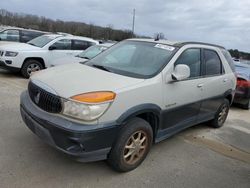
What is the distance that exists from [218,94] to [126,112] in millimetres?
2655

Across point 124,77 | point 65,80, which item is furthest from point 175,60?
point 65,80

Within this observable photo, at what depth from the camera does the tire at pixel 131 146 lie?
11.0 feet

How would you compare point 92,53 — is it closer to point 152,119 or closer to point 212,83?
point 212,83

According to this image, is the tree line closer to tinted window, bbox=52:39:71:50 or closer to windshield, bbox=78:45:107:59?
tinted window, bbox=52:39:71:50

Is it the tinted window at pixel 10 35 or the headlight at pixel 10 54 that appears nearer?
the headlight at pixel 10 54

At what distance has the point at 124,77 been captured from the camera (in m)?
3.61

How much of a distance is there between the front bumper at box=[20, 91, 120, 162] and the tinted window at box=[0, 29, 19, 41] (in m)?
11.7

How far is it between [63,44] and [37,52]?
1.16 meters

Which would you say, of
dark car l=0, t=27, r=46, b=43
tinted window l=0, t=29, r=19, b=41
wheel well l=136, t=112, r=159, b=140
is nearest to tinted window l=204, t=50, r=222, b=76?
wheel well l=136, t=112, r=159, b=140

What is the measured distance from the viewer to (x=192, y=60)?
15.0ft

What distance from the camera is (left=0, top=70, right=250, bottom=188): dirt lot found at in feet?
10.9

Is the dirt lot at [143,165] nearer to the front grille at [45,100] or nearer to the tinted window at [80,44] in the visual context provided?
the front grille at [45,100]

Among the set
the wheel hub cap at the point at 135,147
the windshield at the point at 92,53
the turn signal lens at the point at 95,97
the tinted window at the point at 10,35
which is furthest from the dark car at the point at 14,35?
the turn signal lens at the point at 95,97

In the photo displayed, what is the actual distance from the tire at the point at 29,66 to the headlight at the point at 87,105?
22.2 feet
